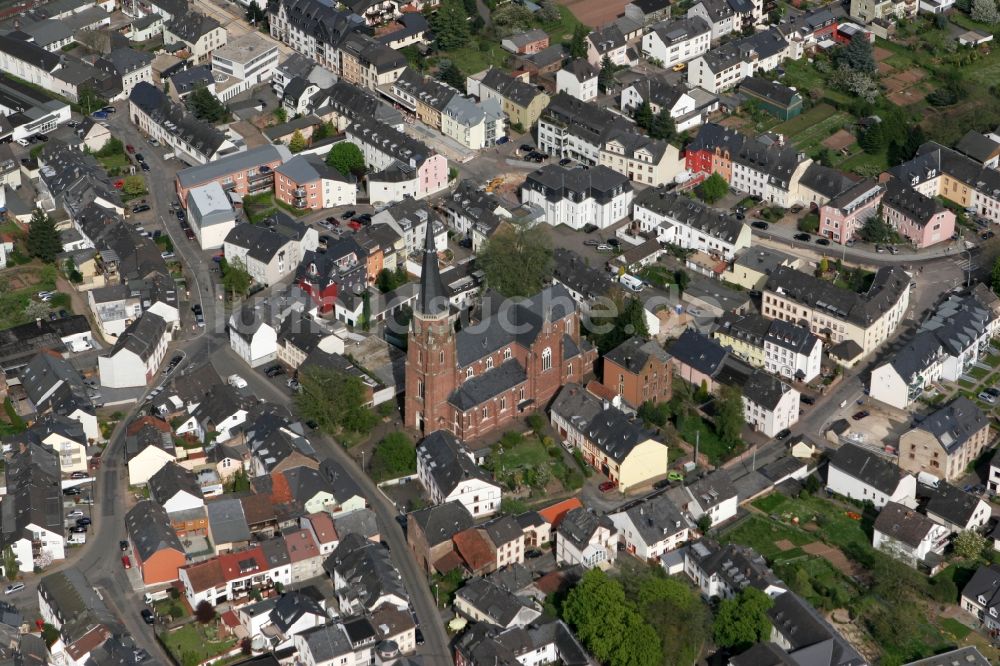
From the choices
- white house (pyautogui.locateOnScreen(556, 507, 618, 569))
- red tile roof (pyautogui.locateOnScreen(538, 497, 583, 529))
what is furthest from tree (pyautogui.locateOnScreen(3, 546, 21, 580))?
white house (pyautogui.locateOnScreen(556, 507, 618, 569))

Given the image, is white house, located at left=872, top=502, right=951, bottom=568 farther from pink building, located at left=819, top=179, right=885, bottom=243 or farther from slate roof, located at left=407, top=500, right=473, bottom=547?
pink building, located at left=819, top=179, right=885, bottom=243

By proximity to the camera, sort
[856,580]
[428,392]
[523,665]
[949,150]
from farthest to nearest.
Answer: [949,150] < [428,392] < [856,580] < [523,665]

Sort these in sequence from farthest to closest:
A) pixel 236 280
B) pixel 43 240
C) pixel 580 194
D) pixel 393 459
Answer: pixel 580 194 < pixel 43 240 < pixel 236 280 < pixel 393 459

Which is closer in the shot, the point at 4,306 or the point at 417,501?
the point at 417,501

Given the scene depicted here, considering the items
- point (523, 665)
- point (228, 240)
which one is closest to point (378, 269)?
point (228, 240)

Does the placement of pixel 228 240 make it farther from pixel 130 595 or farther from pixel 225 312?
pixel 130 595

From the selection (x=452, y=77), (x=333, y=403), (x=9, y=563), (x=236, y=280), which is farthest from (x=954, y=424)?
(x=452, y=77)

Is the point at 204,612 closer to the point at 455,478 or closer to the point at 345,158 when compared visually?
the point at 455,478
